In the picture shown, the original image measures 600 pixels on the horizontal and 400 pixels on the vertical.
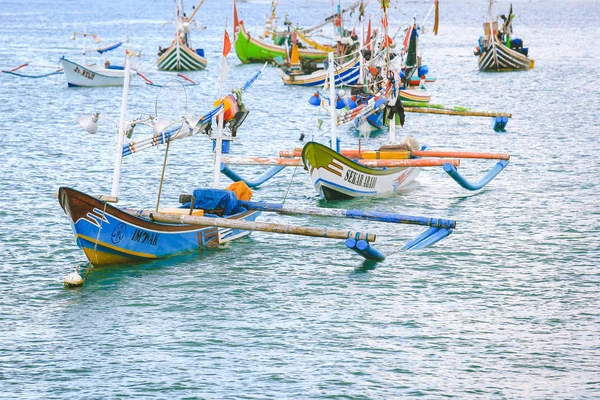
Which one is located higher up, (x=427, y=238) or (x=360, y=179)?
(x=360, y=179)

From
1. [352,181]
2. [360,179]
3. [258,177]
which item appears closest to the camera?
[352,181]

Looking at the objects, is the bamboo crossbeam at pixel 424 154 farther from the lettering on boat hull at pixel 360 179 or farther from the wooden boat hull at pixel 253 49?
the wooden boat hull at pixel 253 49

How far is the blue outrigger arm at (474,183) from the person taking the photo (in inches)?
1200

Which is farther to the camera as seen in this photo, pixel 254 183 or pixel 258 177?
pixel 258 177

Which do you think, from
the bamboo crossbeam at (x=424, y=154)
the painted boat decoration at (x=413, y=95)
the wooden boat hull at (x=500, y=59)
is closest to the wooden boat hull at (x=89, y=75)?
the painted boat decoration at (x=413, y=95)

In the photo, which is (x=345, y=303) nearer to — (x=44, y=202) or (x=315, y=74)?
(x=44, y=202)

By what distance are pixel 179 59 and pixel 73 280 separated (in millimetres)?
53826

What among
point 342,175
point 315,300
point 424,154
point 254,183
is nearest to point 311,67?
point 254,183

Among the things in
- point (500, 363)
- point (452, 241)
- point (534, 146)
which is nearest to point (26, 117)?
point (534, 146)

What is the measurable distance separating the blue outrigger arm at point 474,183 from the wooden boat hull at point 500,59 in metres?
41.4

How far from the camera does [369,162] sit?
30531 millimetres

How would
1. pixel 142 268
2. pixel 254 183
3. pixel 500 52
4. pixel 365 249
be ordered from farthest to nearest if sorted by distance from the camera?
1. pixel 500 52
2. pixel 254 183
3. pixel 142 268
4. pixel 365 249

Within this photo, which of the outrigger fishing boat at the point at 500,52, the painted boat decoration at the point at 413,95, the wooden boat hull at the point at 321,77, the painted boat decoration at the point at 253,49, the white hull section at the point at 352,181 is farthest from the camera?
the painted boat decoration at the point at 253,49

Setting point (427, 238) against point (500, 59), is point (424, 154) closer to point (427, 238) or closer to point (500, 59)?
point (427, 238)
